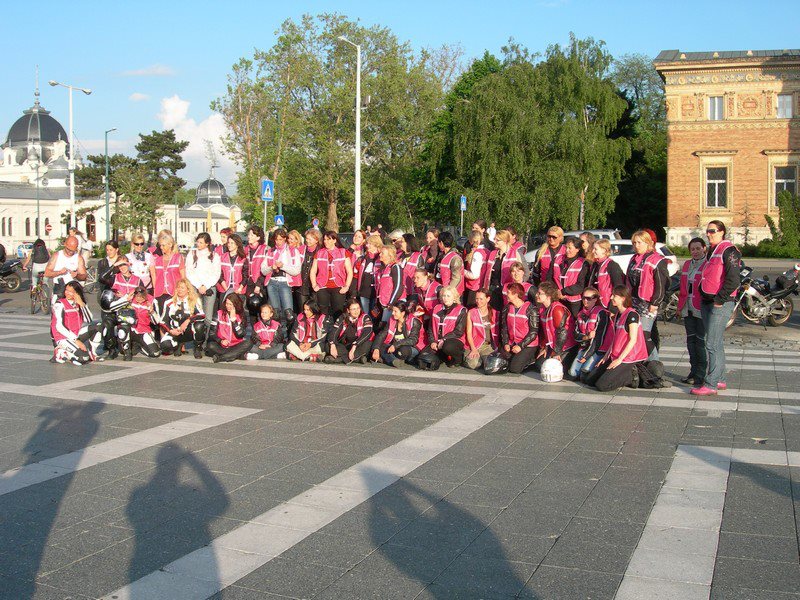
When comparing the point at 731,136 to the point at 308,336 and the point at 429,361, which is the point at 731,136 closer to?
the point at 308,336

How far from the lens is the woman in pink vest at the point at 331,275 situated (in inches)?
513

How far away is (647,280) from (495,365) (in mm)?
2198

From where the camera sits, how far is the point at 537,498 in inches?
228

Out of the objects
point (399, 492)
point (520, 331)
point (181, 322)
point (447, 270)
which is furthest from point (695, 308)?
point (181, 322)

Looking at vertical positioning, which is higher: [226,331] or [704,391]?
[226,331]

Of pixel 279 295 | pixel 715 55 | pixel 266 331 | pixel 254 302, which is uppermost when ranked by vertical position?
pixel 715 55

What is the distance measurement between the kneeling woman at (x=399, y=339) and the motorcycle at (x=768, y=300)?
24.5 feet

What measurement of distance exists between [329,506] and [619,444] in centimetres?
290

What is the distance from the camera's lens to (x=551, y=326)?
11016 millimetres

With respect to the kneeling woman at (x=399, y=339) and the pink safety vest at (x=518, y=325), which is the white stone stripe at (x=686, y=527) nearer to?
the pink safety vest at (x=518, y=325)

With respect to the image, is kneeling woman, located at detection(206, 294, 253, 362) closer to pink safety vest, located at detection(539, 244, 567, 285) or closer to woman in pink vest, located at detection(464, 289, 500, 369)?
woman in pink vest, located at detection(464, 289, 500, 369)

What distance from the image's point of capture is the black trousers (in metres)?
12.3

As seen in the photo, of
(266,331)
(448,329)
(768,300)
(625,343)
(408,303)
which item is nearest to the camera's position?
(625,343)

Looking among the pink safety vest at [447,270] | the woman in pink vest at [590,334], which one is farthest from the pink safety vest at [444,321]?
the woman in pink vest at [590,334]
